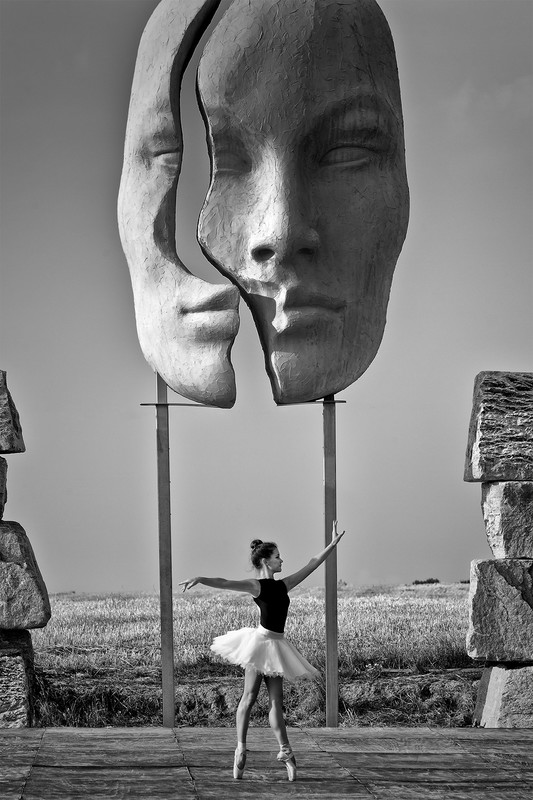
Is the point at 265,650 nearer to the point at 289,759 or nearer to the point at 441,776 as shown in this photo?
the point at 289,759

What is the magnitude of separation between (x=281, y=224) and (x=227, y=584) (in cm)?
223

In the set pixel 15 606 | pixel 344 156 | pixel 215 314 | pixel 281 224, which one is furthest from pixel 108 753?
pixel 344 156

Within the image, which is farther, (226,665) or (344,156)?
(226,665)

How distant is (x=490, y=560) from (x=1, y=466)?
328 centimetres

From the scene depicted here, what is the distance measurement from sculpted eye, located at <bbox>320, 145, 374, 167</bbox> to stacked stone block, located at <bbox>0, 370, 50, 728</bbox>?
2.60 m

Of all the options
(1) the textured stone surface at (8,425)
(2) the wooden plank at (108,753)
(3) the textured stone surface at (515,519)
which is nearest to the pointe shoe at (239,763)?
(2) the wooden plank at (108,753)

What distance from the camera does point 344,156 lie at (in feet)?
23.0

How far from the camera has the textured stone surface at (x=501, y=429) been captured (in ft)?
25.1

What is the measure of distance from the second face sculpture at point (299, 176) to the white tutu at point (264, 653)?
1597 mm

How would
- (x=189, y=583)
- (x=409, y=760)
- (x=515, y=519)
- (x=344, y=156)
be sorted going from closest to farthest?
(x=189, y=583)
(x=409, y=760)
(x=344, y=156)
(x=515, y=519)

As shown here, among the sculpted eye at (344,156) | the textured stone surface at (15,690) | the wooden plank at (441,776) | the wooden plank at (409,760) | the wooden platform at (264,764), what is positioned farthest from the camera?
the textured stone surface at (15,690)

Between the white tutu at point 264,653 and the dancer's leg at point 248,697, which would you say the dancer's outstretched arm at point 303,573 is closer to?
the white tutu at point 264,653

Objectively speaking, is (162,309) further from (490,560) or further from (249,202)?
(490,560)

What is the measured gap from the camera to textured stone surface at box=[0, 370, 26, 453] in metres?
7.47
